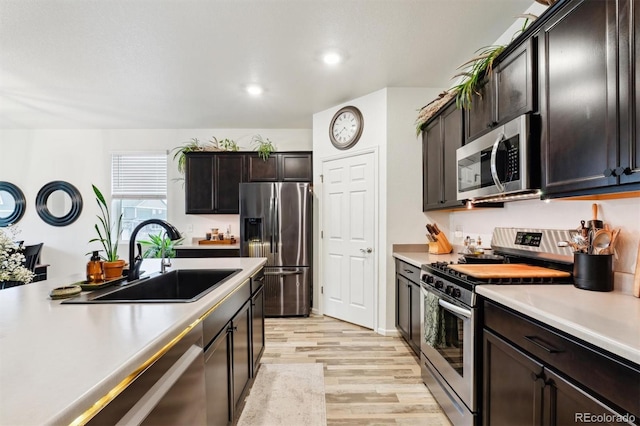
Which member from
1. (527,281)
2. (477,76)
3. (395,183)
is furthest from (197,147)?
(527,281)

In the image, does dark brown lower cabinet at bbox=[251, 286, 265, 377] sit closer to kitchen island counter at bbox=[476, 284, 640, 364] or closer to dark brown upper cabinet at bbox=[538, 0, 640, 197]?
kitchen island counter at bbox=[476, 284, 640, 364]

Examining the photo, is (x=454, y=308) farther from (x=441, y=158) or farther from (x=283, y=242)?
(x=283, y=242)

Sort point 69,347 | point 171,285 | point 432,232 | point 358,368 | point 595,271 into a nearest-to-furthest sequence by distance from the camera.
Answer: point 69,347 < point 595,271 < point 171,285 < point 358,368 < point 432,232

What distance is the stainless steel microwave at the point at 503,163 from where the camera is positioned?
1.68 m

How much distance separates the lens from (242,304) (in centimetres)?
200

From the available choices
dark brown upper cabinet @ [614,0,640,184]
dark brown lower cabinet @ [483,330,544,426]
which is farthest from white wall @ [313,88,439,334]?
dark brown upper cabinet @ [614,0,640,184]

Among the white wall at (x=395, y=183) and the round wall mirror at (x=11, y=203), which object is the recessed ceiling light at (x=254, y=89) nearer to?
the white wall at (x=395, y=183)

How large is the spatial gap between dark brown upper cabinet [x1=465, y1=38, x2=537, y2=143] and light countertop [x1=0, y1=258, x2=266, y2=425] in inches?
76.5

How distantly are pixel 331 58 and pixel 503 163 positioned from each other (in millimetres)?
1769

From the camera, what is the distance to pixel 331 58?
2.80 metres

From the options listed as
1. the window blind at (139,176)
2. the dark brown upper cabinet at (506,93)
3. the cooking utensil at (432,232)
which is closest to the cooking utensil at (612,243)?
the dark brown upper cabinet at (506,93)

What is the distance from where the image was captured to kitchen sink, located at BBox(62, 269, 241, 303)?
5.11 ft

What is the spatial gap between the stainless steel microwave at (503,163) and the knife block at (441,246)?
2.91 feet

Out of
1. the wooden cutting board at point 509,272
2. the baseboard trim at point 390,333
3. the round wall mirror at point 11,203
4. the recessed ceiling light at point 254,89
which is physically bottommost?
the baseboard trim at point 390,333
